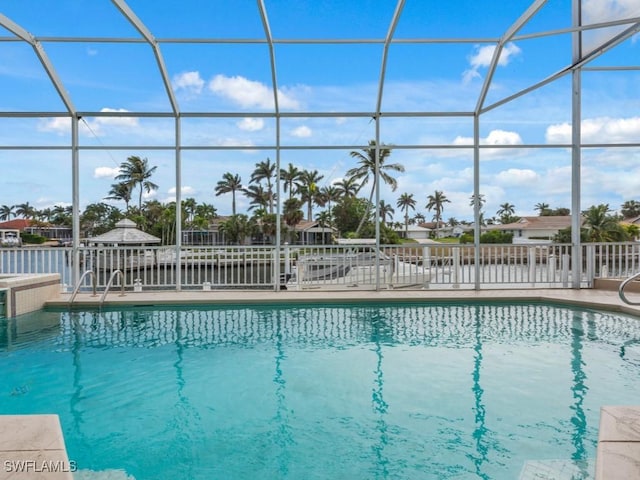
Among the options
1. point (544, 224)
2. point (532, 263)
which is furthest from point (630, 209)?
point (532, 263)

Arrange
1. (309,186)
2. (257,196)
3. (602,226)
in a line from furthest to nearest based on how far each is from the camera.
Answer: (257,196)
(309,186)
(602,226)

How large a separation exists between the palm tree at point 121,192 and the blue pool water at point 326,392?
3104 cm

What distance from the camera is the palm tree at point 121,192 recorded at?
35.1 m

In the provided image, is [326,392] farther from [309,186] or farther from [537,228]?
[309,186]

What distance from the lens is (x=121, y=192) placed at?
117ft

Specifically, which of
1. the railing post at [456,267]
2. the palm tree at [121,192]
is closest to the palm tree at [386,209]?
the palm tree at [121,192]

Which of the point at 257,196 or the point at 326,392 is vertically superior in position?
the point at 257,196

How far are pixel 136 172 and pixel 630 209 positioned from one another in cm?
3191

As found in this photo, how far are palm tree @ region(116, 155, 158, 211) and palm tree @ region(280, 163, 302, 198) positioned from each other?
10094 millimetres

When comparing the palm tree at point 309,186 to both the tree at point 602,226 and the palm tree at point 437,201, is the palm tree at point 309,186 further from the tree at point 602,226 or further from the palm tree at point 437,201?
the tree at point 602,226

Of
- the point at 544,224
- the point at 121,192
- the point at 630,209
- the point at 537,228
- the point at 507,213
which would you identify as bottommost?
the point at 537,228

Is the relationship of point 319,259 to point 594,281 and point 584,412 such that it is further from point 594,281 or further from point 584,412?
point 584,412

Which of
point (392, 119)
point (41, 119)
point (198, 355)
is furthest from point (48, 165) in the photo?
point (198, 355)

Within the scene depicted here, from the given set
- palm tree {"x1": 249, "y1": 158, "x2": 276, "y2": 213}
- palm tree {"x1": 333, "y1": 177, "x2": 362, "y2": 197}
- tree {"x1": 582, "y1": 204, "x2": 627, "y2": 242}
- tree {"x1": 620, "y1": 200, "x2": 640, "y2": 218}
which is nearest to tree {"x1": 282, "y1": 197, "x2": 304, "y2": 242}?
palm tree {"x1": 249, "y1": 158, "x2": 276, "y2": 213}
